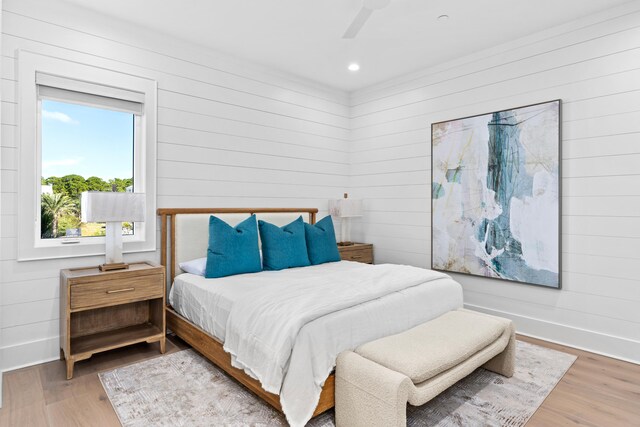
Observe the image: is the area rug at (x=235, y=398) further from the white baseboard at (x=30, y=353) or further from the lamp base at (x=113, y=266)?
the lamp base at (x=113, y=266)

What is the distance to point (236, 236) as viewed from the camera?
3168mm

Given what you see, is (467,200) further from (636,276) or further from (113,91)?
(113,91)

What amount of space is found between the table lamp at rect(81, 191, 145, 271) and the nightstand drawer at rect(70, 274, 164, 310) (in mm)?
183

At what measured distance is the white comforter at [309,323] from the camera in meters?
1.88

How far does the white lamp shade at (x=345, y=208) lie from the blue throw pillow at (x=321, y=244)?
697 millimetres

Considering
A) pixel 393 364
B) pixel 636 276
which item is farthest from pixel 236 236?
pixel 636 276

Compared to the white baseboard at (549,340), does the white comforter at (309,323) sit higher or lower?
higher

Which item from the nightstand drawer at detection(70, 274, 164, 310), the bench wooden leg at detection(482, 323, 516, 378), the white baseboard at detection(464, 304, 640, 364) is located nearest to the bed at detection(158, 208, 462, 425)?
the nightstand drawer at detection(70, 274, 164, 310)

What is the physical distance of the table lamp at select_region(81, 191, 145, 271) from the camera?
2.65m

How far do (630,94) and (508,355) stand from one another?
2.27 m

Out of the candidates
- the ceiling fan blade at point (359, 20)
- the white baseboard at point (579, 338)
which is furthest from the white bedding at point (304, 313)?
the ceiling fan blade at point (359, 20)

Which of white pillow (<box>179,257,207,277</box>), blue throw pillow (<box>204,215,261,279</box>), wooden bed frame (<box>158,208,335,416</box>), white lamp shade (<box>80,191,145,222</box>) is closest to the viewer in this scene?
wooden bed frame (<box>158,208,335,416</box>)

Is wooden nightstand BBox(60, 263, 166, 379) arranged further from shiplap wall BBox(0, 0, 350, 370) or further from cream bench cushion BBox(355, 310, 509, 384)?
cream bench cushion BBox(355, 310, 509, 384)

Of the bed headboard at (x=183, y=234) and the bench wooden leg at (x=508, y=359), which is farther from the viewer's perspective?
the bed headboard at (x=183, y=234)
